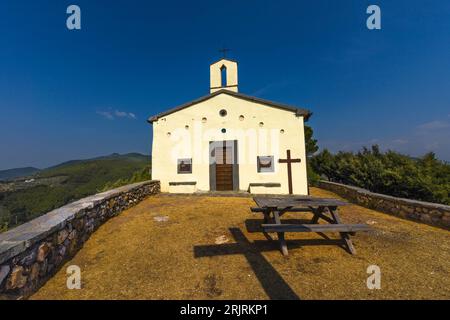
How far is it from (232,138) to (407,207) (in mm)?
7114

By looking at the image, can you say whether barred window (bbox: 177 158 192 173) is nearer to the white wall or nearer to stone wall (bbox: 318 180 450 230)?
the white wall

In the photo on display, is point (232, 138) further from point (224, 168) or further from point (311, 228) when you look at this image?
point (311, 228)

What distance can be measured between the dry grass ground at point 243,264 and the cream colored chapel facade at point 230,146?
4.68 m

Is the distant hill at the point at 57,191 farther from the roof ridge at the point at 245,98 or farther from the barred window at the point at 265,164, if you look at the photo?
the barred window at the point at 265,164

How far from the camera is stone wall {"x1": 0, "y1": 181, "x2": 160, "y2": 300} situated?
235cm

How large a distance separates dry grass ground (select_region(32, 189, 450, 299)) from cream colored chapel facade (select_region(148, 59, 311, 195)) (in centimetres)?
468

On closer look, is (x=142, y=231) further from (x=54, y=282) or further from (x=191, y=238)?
(x=54, y=282)

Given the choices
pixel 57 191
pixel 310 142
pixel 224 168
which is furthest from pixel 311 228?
pixel 57 191

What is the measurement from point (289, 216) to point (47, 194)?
63.1 metres

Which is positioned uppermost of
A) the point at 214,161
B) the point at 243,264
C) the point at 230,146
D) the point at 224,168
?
the point at 230,146

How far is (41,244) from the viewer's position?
9.56ft

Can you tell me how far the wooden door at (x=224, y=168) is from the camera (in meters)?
10.2

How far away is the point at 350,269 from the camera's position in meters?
3.21

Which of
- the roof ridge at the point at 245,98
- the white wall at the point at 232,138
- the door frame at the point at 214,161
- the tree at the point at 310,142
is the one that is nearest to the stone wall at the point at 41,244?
the white wall at the point at 232,138
